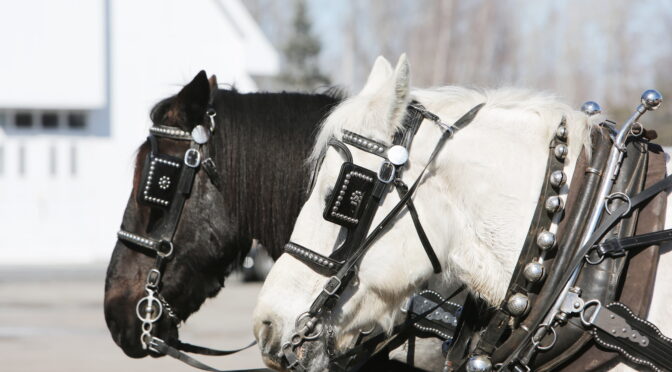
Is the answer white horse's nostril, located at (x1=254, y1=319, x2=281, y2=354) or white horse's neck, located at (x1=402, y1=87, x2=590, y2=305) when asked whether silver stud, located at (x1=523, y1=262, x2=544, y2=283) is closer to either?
white horse's neck, located at (x1=402, y1=87, x2=590, y2=305)

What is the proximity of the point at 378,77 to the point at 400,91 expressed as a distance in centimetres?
32

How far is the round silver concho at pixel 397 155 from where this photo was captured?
2.49 metres

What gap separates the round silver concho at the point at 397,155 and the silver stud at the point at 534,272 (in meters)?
0.46

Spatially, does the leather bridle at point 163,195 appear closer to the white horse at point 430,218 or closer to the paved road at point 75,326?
the white horse at point 430,218

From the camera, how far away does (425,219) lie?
8.24ft

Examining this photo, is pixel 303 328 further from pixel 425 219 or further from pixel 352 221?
pixel 425 219

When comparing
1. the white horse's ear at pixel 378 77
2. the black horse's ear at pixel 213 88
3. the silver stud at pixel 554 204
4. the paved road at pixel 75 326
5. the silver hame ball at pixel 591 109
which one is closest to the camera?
the silver stud at pixel 554 204

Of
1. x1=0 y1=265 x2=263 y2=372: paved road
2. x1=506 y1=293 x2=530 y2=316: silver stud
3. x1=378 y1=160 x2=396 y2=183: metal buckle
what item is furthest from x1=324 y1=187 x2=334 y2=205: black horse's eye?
x1=0 y1=265 x2=263 y2=372: paved road

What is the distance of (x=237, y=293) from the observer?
13.0 metres

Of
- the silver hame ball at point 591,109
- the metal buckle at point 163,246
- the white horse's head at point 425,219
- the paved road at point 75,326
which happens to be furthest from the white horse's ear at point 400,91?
the paved road at point 75,326

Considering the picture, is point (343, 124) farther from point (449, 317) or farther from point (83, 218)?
point (83, 218)

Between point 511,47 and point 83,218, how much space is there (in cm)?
2367

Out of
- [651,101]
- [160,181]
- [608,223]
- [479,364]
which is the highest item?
[651,101]

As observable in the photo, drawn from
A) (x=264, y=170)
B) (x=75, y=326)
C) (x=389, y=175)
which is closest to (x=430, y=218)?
(x=389, y=175)
